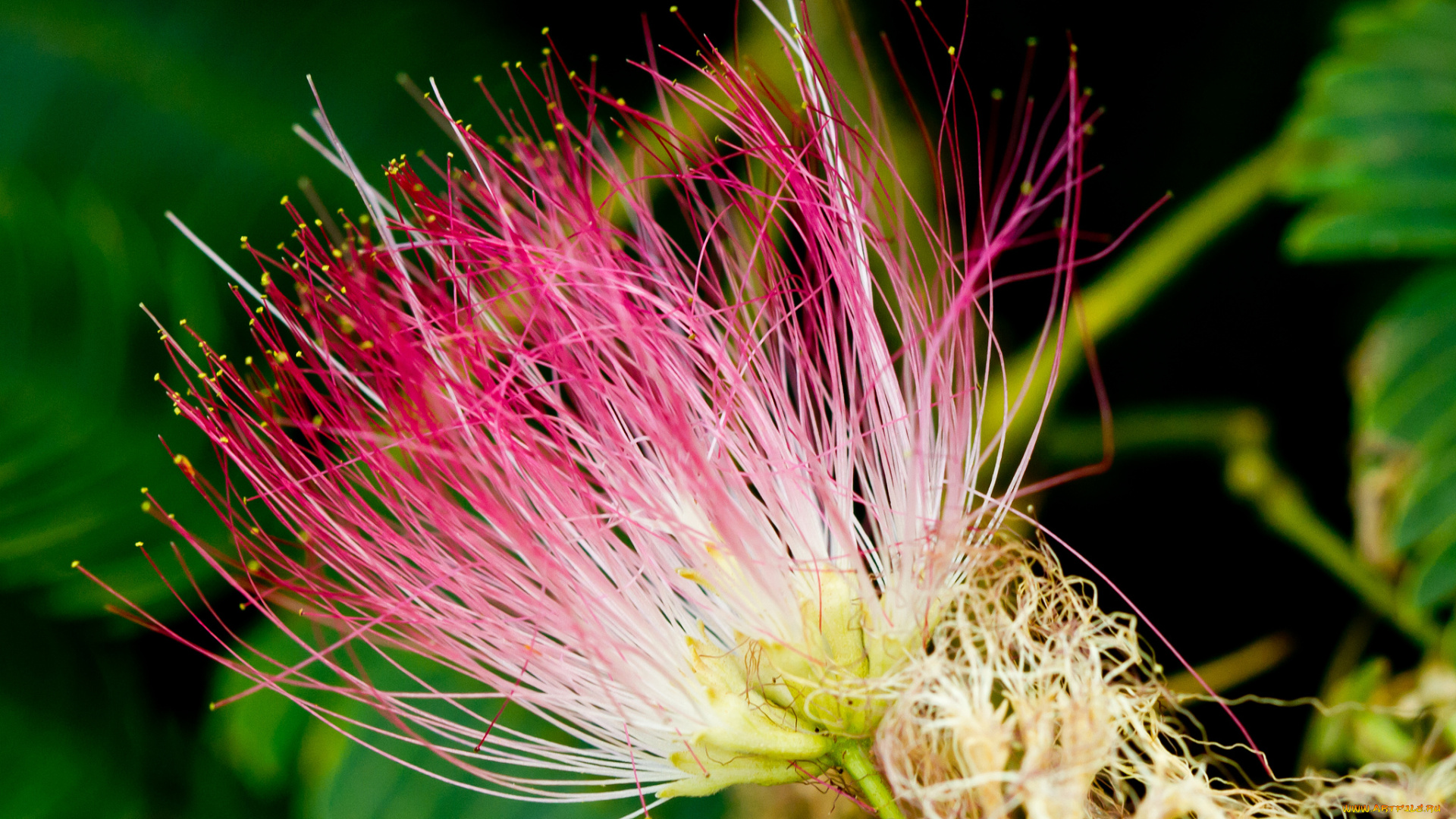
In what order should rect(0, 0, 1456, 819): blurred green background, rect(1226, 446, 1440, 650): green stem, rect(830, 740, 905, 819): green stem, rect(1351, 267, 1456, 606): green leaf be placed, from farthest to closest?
rect(1226, 446, 1440, 650): green stem → rect(0, 0, 1456, 819): blurred green background → rect(1351, 267, 1456, 606): green leaf → rect(830, 740, 905, 819): green stem

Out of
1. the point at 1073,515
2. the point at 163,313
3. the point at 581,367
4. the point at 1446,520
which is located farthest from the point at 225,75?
the point at 1446,520

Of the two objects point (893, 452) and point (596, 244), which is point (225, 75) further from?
point (893, 452)

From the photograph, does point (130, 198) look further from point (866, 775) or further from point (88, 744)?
point (866, 775)

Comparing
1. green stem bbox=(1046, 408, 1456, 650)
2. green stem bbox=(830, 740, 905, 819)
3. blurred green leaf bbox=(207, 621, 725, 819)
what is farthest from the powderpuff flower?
green stem bbox=(1046, 408, 1456, 650)

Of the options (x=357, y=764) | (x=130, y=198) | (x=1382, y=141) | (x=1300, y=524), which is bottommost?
(x=1300, y=524)

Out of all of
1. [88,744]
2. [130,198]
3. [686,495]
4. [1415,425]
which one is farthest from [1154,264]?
[88,744]

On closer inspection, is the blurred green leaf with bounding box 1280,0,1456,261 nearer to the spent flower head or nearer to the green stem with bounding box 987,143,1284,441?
the green stem with bounding box 987,143,1284,441
